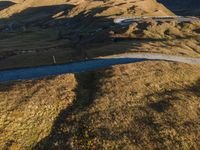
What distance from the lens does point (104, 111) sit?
133 feet

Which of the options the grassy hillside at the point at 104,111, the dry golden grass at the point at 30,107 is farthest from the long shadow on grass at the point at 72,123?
the dry golden grass at the point at 30,107

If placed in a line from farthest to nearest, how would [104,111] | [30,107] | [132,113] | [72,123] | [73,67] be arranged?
[73,67] → [30,107] → [104,111] → [132,113] → [72,123]

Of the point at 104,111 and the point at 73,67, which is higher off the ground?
the point at 104,111

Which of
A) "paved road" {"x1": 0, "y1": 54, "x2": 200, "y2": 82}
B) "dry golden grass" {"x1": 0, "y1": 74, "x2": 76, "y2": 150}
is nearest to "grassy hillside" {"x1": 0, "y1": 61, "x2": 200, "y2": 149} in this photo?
"dry golden grass" {"x1": 0, "y1": 74, "x2": 76, "y2": 150}

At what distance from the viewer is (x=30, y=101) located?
4225 cm

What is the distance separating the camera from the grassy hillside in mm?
34969

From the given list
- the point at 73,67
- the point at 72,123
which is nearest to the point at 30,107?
the point at 72,123

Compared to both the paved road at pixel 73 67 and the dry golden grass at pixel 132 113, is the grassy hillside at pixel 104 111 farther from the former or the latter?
the paved road at pixel 73 67

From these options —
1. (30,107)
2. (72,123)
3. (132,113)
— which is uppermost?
(72,123)

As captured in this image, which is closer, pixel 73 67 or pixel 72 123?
pixel 72 123

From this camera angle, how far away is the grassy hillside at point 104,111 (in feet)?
115

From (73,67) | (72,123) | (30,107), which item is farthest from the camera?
Answer: (73,67)

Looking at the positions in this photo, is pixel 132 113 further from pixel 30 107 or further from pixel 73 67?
pixel 73 67

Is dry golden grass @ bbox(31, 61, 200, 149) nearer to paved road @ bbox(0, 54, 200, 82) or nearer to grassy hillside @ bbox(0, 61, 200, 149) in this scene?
grassy hillside @ bbox(0, 61, 200, 149)
